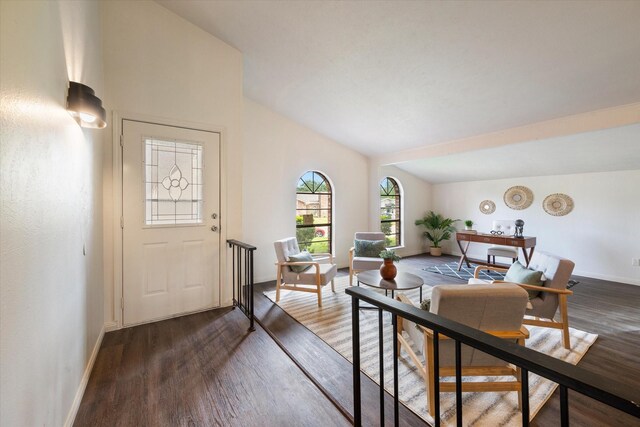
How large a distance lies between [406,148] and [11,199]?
16.8ft

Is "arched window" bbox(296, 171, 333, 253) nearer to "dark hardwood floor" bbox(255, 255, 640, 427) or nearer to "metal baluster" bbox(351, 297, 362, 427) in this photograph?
"dark hardwood floor" bbox(255, 255, 640, 427)

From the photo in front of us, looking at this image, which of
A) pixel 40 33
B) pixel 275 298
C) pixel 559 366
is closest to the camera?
pixel 559 366

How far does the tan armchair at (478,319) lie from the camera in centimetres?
161

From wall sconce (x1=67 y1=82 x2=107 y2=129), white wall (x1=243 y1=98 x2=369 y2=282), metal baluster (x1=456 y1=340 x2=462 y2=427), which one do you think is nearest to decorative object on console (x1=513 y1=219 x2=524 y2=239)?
white wall (x1=243 y1=98 x2=369 y2=282)

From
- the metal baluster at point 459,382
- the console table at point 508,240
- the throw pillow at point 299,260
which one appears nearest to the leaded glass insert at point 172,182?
the throw pillow at point 299,260

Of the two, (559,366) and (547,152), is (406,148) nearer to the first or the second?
(547,152)

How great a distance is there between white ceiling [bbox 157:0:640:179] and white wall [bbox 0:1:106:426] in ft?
5.78

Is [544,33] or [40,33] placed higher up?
[544,33]

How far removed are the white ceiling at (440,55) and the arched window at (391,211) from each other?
257 cm

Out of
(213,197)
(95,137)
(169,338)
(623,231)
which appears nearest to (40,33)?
(95,137)

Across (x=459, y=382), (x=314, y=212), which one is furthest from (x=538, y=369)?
(x=314, y=212)

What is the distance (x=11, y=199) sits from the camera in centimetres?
96

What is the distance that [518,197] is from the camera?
18.8 feet

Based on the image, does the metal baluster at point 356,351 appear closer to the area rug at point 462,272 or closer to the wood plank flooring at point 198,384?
the wood plank flooring at point 198,384
